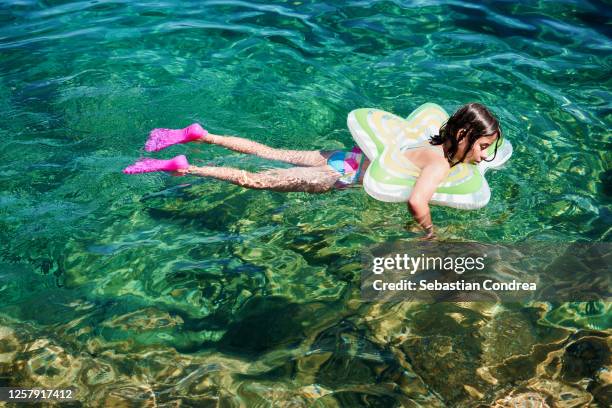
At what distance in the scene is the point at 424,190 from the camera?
4680mm

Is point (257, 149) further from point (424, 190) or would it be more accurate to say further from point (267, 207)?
point (424, 190)

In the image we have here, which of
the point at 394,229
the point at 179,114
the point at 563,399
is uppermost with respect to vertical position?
the point at 179,114

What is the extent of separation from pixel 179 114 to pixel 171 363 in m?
3.36

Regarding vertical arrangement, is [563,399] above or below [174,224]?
below

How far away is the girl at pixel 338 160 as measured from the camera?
15.4ft

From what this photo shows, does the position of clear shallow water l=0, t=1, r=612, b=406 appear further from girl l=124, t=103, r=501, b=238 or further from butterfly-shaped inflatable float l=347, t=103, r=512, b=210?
butterfly-shaped inflatable float l=347, t=103, r=512, b=210

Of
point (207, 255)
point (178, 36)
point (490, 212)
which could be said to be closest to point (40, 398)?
point (207, 255)

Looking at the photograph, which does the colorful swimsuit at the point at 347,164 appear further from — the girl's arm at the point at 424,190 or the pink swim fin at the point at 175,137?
the pink swim fin at the point at 175,137

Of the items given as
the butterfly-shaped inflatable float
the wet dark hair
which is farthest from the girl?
the butterfly-shaped inflatable float

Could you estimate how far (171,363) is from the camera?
13.4ft

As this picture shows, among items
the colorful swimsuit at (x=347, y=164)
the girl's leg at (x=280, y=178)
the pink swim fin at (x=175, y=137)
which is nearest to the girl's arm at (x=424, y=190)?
the colorful swimsuit at (x=347, y=164)

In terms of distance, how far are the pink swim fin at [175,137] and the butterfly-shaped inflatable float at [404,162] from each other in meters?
1.51

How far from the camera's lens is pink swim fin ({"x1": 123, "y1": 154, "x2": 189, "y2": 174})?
5422mm

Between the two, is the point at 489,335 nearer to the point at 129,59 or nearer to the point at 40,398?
the point at 40,398
